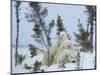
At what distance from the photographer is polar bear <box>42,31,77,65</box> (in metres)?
2.53

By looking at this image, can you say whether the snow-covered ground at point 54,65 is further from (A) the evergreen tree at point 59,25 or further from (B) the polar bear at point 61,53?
(A) the evergreen tree at point 59,25

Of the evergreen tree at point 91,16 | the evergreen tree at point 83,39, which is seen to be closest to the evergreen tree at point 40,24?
the evergreen tree at point 83,39

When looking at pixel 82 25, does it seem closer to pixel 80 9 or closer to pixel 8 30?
pixel 80 9

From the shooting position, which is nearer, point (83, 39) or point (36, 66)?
point (36, 66)

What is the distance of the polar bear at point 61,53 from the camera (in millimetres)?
2527

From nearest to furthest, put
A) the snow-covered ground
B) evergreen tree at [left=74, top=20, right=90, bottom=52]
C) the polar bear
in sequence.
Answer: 1. the snow-covered ground
2. the polar bear
3. evergreen tree at [left=74, top=20, right=90, bottom=52]

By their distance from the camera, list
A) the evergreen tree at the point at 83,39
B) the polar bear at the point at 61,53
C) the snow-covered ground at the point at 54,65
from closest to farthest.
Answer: the snow-covered ground at the point at 54,65 → the polar bear at the point at 61,53 → the evergreen tree at the point at 83,39

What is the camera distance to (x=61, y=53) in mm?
2570

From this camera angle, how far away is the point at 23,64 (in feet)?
7.96

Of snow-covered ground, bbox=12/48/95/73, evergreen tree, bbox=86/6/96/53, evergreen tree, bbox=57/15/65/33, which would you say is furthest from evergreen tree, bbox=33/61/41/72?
evergreen tree, bbox=86/6/96/53

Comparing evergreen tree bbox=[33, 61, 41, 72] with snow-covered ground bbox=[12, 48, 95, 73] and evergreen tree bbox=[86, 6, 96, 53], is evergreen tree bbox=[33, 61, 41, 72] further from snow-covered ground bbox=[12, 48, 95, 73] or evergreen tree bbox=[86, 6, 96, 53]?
evergreen tree bbox=[86, 6, 96, 53]

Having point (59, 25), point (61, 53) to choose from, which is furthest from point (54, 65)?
point (59, 25)

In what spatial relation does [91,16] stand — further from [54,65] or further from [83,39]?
[54,65]

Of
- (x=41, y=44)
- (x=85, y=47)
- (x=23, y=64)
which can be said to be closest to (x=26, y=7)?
(x=41, y=44)
